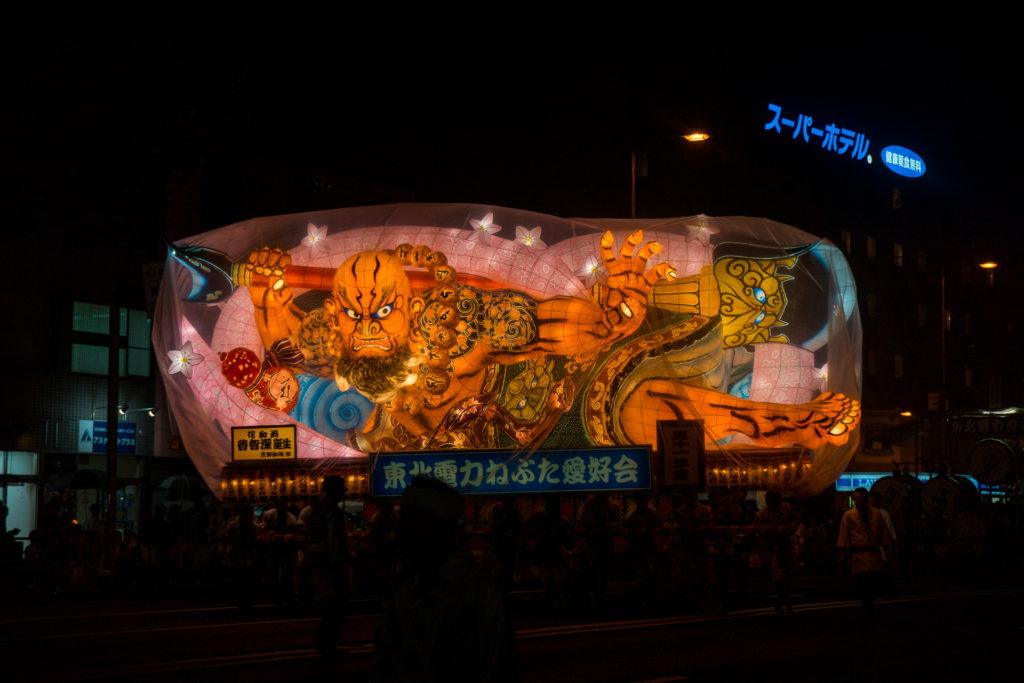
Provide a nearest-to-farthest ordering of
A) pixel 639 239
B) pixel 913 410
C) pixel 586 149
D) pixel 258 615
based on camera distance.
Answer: pixel 258 615 < pixel 639 239 < pixel 586 149 < pixel 913 410

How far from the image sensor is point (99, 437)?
115 feet

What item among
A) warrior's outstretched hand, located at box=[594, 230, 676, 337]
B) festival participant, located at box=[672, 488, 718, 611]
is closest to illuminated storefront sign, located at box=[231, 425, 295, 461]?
warrior's outstretched hand, located at box=[594, 230, 676, 337]

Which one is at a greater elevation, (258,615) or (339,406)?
(339,406)

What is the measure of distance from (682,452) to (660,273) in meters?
4.83

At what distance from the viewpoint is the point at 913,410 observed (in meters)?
61.4

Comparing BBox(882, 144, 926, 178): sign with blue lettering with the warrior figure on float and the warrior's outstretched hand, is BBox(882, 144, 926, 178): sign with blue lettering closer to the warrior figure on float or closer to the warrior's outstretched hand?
the warrior figure on float

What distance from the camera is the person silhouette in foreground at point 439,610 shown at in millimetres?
4449

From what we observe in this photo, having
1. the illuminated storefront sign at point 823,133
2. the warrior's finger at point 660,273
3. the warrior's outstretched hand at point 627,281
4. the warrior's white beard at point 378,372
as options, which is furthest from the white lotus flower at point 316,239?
the illuminated storefront sign at point 823,133

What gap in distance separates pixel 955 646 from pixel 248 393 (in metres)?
14.1

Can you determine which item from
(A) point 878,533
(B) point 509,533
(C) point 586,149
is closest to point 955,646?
(A) point 878,533

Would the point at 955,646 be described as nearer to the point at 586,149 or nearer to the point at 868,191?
the point at 586,149

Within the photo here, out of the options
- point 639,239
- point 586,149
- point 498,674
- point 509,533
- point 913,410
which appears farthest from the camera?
point 913,410

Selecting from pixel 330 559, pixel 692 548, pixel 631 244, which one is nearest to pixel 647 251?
pixel 631 244

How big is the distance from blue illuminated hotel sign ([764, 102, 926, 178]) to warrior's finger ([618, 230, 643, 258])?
108 feet
